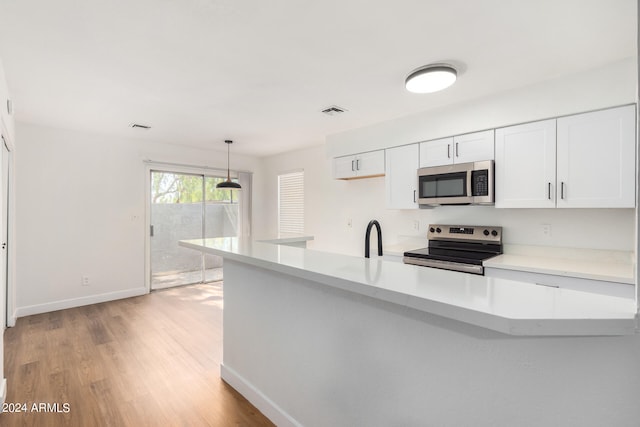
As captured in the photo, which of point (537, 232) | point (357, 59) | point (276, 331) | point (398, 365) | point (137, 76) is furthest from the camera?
point (537, 232)

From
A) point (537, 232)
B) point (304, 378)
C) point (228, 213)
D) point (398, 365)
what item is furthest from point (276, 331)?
point (228, 213)

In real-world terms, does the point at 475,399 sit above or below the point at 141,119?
below

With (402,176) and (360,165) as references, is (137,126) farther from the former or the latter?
(402,176)

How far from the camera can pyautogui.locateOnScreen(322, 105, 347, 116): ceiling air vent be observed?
3174 millimetres

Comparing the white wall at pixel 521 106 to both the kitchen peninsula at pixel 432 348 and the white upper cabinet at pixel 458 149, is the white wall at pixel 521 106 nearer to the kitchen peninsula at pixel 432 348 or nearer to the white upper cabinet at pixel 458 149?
the white upper cabinet at pixel 458 149

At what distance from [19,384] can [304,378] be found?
224cm

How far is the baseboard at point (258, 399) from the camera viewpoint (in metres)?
1.73

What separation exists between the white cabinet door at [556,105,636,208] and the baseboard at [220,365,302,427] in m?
2.57

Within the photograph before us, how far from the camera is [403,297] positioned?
3.11 ft

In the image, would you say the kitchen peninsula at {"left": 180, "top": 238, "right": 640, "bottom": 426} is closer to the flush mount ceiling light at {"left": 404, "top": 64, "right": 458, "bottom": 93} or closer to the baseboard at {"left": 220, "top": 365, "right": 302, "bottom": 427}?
the baseboard at {"left": 220, "top": 365, "right": 302, "bottom": 427}

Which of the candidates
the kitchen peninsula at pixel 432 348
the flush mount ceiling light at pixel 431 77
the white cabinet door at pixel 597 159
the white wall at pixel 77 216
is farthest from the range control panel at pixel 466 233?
the white wall at pixel 77 216

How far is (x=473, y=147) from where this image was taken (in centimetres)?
295

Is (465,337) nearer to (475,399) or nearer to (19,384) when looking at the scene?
(475,399)

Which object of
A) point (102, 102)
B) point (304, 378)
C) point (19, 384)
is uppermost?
point (102, 102)
